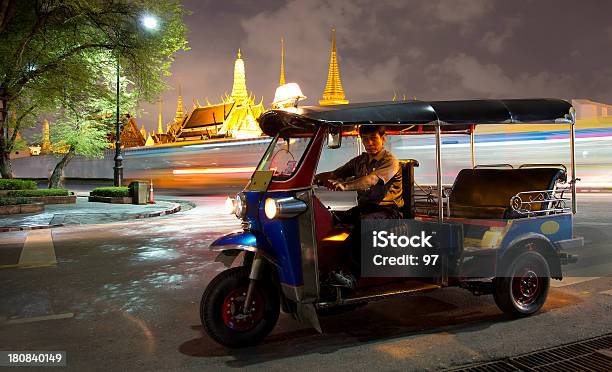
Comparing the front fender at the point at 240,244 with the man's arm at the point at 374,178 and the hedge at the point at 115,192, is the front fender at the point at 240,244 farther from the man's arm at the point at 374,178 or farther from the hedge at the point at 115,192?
the hedge at the point at 115,192

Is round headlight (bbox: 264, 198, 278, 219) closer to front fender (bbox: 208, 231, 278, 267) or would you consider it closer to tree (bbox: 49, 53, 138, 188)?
front fender (bbox: 208, 231, 278, 267)

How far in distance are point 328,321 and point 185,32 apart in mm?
20795

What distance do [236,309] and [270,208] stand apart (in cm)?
94

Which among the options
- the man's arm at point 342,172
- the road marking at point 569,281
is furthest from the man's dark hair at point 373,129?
the road marking at point 569,281

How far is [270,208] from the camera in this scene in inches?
166

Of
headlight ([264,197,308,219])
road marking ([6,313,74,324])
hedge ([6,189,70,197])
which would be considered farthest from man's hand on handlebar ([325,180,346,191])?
hedge ([6,189,70,197])

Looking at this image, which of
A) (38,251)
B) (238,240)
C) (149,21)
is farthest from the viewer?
(149,21)

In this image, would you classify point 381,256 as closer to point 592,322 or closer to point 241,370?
point 241,370

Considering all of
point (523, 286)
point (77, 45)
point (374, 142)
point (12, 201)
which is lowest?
point (523, 286)

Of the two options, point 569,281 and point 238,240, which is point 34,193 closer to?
point 238,240

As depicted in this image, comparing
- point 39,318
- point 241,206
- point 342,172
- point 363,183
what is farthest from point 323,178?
point 39,318

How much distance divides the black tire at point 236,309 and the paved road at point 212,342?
0.13 metres

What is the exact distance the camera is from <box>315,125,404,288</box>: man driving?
15.7 ft

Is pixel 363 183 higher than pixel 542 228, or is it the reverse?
pixel 363 183
